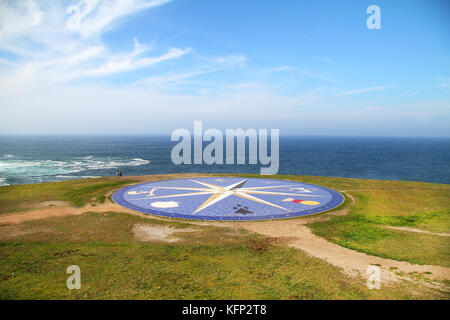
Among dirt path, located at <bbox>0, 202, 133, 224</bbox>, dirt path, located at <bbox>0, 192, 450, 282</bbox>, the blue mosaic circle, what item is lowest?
dirt path, located at <bbox>0, 192, 450, 282</bbox>

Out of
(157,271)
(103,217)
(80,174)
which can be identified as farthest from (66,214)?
(80,174)

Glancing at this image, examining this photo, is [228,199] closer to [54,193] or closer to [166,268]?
[166,268]

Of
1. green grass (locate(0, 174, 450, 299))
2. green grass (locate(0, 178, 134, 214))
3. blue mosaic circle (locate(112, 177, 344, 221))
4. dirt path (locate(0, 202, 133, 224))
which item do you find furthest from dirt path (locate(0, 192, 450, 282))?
green grass (locate(0, 178, 134, 214))

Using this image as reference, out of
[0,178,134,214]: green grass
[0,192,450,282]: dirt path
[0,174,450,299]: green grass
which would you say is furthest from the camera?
[0,178,134,214]: green grass

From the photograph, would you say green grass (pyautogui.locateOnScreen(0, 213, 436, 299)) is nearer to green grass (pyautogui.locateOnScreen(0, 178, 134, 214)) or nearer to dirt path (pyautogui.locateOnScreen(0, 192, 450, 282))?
dirt path (pyautogui.locateOnScreen(0, 192, 450, 282))

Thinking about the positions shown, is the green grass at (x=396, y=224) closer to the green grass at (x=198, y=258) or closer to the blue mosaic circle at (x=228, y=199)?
the green grass at (x=198, y=258)

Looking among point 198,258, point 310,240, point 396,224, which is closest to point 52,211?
point 198,258

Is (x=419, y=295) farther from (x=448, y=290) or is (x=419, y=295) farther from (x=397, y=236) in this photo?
(x=397, y=236)

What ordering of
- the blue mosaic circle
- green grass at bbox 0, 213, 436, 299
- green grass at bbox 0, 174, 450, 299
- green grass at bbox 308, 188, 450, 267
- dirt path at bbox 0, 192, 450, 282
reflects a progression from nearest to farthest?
green grass at bbox 0, 213, 436, 299 < green grass at bbox 0, 174, 450, 299 < dirt path at bbox 0, 192, 450, 282 < green grass at bbox 308, 188, 450, 267 < the blue mosaic circle
